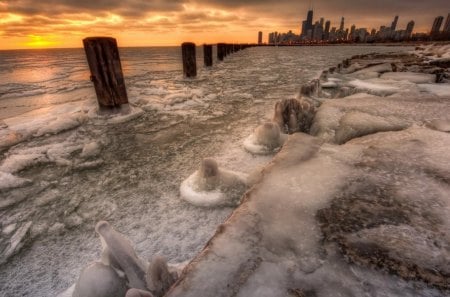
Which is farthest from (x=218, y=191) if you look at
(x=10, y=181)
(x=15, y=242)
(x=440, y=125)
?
(x=440, y=125)

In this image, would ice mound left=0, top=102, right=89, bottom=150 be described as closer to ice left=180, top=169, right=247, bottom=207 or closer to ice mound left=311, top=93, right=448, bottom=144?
ice left=180, top=169, right=247, bottom=207

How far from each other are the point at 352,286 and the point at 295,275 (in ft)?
0.59

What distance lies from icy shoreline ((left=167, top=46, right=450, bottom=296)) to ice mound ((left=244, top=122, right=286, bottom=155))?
621 millimetres

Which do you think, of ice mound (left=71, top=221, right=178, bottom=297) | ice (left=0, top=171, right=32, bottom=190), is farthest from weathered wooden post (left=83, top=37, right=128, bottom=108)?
ice mound (left=71, top=221, right=178, bottom=297)

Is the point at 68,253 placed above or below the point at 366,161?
below

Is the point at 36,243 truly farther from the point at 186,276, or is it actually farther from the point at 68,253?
the point at 186,276

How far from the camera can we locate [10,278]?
1.23 metres

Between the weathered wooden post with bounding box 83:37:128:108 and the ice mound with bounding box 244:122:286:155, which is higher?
the weathered wooden post with bounding box 83:37:128:108

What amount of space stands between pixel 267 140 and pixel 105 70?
3.02m

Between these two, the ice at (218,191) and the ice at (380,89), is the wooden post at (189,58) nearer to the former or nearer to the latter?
the ice at (380,89)

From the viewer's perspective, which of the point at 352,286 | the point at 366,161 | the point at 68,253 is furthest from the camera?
the point at 366,161

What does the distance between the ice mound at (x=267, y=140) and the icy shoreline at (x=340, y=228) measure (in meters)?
0.62

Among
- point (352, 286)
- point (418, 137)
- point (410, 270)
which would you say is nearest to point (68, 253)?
point (352, 286)

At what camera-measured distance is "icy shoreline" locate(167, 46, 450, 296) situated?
776mm
